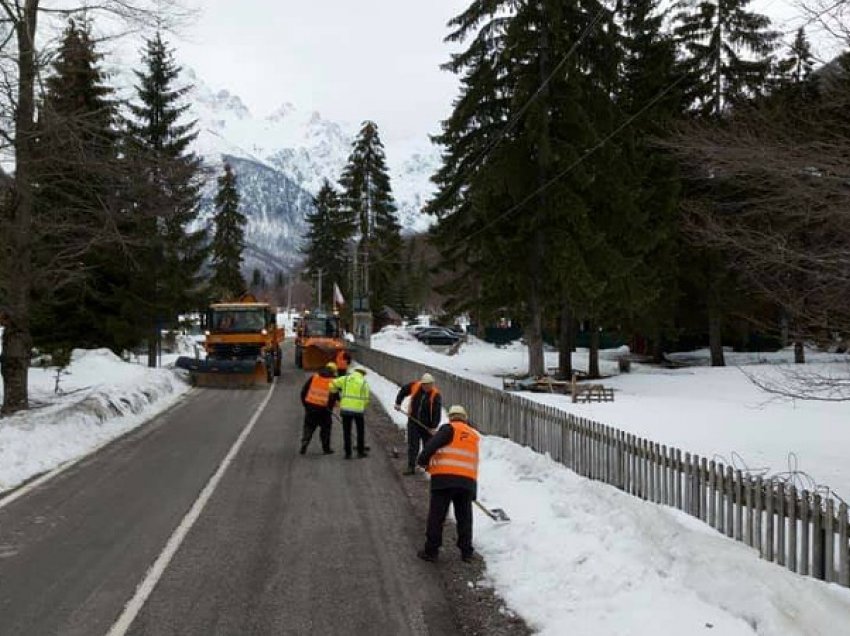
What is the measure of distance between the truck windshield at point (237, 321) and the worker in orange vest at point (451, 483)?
2122 centimetres

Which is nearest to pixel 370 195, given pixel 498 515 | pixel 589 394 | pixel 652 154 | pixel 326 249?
pixel 326 249

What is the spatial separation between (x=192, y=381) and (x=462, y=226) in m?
11.3

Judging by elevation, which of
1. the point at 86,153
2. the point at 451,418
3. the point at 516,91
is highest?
the point at 516,91

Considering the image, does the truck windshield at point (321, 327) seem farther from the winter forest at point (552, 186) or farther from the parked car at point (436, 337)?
the parked car at point (436, 337)

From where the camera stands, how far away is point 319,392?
13.4 metres

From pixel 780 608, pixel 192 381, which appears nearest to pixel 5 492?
pixel 780 608

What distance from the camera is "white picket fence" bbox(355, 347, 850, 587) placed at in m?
6.00

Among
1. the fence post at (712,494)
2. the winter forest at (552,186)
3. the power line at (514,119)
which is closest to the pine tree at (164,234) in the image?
the winter forest at (552,186)

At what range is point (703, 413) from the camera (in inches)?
786

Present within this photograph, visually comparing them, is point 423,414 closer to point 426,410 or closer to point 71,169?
point 426,410

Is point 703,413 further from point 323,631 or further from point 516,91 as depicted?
point 323,631

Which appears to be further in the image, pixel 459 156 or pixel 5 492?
pixel 459 156

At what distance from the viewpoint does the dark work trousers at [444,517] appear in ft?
24.2

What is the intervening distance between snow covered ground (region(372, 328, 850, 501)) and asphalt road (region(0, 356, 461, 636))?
5.18m
